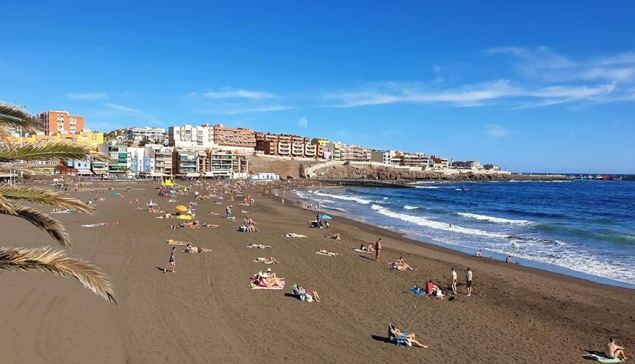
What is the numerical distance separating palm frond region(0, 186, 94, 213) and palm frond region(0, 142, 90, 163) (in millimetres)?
319

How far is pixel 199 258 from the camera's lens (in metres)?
18.8

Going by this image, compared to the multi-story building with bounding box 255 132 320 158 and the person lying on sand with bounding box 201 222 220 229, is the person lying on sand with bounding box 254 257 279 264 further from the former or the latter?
the multi-story building with bounding box 255 132 320 158

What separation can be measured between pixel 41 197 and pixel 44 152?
18.2 inches

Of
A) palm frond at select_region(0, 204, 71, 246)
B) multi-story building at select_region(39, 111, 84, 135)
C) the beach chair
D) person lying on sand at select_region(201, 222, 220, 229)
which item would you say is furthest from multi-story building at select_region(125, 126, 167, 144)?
palm frond at select_region(0, 204, 71, 246)

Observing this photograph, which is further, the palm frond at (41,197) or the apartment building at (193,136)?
the apartment building at (193,136)

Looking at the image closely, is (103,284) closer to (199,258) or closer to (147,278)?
(147,278)

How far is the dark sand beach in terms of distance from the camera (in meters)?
9.74

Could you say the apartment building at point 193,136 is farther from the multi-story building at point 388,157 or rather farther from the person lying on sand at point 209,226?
the person lying on sand at point 209,226

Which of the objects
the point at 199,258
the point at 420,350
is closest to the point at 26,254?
the point at 420,350

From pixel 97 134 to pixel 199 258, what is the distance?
91.4 m

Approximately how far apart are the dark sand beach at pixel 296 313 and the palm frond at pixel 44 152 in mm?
666

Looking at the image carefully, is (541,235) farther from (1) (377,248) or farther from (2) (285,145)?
(2) (285,145)

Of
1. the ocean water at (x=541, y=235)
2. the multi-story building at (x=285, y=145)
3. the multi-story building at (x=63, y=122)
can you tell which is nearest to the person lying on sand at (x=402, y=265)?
the ocean water at (x=541, y=235)

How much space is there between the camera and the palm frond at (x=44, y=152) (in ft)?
15.6
